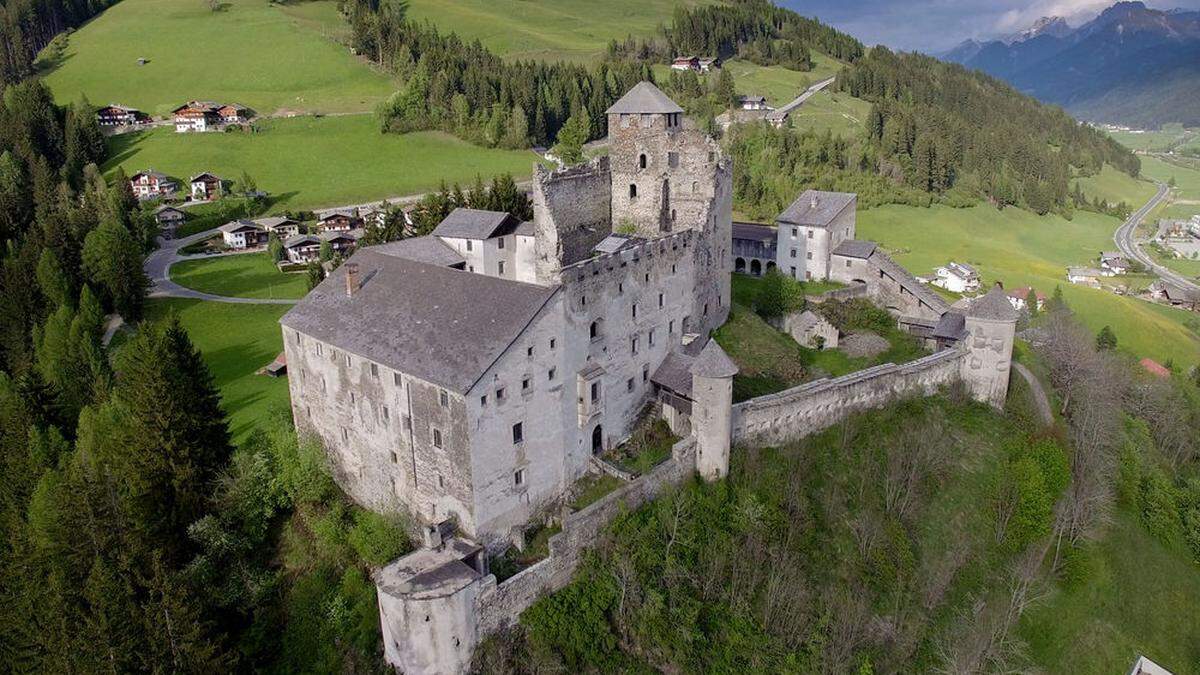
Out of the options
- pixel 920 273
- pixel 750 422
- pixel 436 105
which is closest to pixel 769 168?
pixel 920 273

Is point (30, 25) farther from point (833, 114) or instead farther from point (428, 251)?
point (833, 114)

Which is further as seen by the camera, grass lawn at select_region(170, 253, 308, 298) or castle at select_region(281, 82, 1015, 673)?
grass lawn at select_region(170, 253, 308, 298)

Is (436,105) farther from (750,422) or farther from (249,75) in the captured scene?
(750,422)

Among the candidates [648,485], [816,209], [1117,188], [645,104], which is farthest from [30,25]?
[1117,188]

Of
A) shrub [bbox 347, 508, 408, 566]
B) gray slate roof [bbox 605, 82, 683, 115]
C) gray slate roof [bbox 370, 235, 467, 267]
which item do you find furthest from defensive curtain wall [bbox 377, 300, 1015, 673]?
gray slate roof [bbox 370, 235, 467, 267]

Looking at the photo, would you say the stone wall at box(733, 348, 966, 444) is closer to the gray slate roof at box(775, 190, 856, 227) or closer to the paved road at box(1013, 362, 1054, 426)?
the paved road at box(1013, 362, 1054, 426)

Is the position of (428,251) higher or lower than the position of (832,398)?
higher

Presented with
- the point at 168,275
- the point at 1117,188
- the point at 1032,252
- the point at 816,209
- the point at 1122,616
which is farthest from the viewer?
the point at 1117,188
